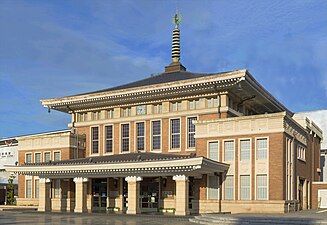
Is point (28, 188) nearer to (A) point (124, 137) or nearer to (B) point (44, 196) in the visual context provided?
(B) point (44, 196)

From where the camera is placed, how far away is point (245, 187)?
106 ft

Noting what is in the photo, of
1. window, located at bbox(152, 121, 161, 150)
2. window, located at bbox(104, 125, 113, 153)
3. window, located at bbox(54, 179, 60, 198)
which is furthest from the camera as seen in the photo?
window, located at bbox(104, 125, 113, 153)

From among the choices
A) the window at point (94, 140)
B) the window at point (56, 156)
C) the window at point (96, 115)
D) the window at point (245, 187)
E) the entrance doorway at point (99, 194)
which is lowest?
the entrance doorway at point (99, 194)

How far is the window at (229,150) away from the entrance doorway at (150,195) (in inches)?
240

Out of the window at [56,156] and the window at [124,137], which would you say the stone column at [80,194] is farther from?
the window at [56,156]

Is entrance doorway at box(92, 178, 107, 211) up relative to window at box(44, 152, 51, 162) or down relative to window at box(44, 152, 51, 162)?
down

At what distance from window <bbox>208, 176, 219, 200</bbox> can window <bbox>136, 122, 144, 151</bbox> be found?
25.0ft

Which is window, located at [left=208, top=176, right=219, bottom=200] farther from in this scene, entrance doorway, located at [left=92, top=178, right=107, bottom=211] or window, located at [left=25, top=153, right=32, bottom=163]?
window, located at [left=25, top=153, right=32, bottom=163]

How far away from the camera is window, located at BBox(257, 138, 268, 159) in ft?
105

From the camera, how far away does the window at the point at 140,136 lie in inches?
1535

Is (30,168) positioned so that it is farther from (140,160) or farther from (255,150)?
(255,150)

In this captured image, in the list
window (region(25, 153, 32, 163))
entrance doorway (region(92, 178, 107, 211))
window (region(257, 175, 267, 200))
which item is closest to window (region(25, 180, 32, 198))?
window (region(25, 153, 32, 163))

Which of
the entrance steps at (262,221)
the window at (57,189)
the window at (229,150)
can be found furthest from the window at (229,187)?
the window at (57,189)

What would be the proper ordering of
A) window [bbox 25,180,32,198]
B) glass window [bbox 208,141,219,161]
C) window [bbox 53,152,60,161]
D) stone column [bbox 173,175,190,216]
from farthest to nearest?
1. window [bbox 25,180,32,198]
2. window [bbox 53,152,60,161]
3. glass window [bbox 208,141,219,161]
4. stone column [bbox 173,175,190,216]
